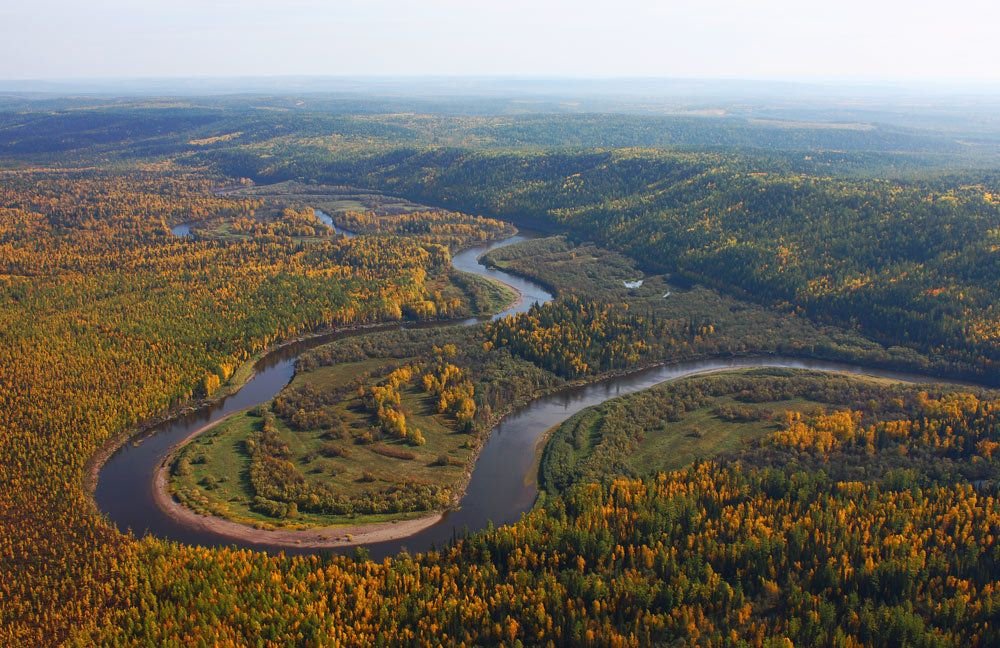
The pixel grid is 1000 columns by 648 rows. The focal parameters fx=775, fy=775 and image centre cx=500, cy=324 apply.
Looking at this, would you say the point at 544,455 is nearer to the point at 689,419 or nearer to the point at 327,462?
the point at 689,419

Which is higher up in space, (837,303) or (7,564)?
(837,303)

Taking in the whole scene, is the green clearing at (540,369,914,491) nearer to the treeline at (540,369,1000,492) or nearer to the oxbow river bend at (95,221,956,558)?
the treeline at (540,369,1000,492)

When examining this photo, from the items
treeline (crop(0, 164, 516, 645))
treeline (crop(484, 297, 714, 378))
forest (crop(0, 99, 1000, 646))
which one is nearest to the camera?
forest (crop(0, 99, 1000, 646))

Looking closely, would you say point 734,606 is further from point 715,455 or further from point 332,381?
point 332,381

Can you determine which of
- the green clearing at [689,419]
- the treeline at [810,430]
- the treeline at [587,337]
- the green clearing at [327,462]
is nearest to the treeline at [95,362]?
the green clearing at [327,462]

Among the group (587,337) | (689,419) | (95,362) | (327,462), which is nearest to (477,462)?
(327,462)

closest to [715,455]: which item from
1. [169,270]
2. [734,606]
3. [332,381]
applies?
[734,606]

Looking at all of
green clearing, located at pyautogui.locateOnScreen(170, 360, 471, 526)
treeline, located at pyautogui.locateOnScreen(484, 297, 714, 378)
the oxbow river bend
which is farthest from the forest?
the oxbow river bend

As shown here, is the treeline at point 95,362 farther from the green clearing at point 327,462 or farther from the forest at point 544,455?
the green clearing at point 327,462
